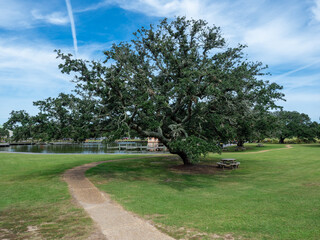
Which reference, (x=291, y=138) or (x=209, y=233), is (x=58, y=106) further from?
(x=291, y=138)

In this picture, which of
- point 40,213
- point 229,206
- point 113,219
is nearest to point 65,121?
point 40,213

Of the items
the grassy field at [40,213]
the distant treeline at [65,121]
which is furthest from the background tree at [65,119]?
the grassy field at [40,213]

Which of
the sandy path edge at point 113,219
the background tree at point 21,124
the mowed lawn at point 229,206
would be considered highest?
the background tree at point 21,124

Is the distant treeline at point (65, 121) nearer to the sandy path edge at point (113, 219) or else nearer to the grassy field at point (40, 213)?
the grassy field at point (40, 213)

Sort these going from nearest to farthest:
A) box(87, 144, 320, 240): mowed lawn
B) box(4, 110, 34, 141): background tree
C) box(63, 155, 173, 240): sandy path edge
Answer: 1. box(63, 155, 173, 240): sandy path edge
2. box(87, 144, 320, 240): mowed lawn
3. box(4, 110, 34, 141): background tree

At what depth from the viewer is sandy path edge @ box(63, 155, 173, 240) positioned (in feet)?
18.7

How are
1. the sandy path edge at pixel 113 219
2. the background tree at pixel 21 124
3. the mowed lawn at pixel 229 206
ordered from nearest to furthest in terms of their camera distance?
1. the sandy path edge at pixel 113 219
2. the mowed lawn at pixel 229 206
3. the background tree at pixel 21 124

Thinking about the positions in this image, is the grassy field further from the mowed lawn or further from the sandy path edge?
the mowed lawn

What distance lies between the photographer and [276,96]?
14.6 meters

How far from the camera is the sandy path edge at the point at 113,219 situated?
5.71 m

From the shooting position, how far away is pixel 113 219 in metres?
6.89

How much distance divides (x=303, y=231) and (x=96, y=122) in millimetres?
11975

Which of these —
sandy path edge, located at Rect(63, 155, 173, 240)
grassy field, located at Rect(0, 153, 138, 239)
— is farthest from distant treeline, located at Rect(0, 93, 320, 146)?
sandy path edge, located at Rect(63, 155, 173, 240)

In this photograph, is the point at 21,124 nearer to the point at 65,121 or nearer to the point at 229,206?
the point at 65,121
